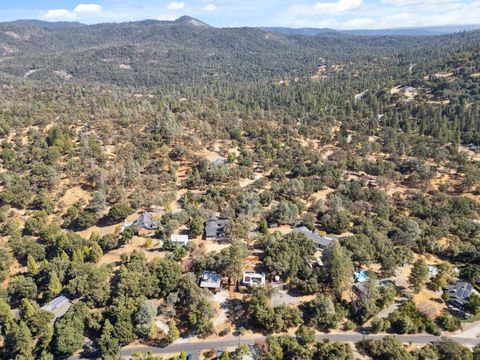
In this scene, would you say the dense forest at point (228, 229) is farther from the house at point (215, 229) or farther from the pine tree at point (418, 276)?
the house at point (215, 229)

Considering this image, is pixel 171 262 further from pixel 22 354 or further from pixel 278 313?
pixel 22 354

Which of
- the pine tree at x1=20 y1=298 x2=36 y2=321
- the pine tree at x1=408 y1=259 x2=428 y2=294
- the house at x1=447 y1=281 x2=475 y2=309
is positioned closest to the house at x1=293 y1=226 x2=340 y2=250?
the pine tree at x1=408 y1=259 x2=428 y2=294

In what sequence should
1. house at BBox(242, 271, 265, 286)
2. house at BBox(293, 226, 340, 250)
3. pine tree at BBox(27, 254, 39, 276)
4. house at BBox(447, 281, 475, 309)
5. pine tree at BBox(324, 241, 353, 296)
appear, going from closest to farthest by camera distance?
house at BBox(447, 281, 475, 309), pine tree at BBox(324, 241, 353, 296), house at BBox(242, 271, 265, 286), pine tree at BBox(27, 254, 39, 276), house at BBox(293, 226, 340, 250)

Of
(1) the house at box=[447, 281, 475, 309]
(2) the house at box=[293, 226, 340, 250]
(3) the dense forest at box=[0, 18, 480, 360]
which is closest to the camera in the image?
(3) the dense forest at box=[0, 18, 480, 360]

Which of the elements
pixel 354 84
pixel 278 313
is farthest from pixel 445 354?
pixel 354 84

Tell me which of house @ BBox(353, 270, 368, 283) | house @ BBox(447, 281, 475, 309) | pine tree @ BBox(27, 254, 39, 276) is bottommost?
house @ BBox(447, 281, 475, 309)

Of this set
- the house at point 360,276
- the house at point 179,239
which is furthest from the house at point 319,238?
the house at point 179,239

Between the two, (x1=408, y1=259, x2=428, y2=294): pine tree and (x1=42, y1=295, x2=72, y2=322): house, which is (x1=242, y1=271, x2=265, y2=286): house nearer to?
(x1=408, y1=259, x2=428, y2=294): pine tree
